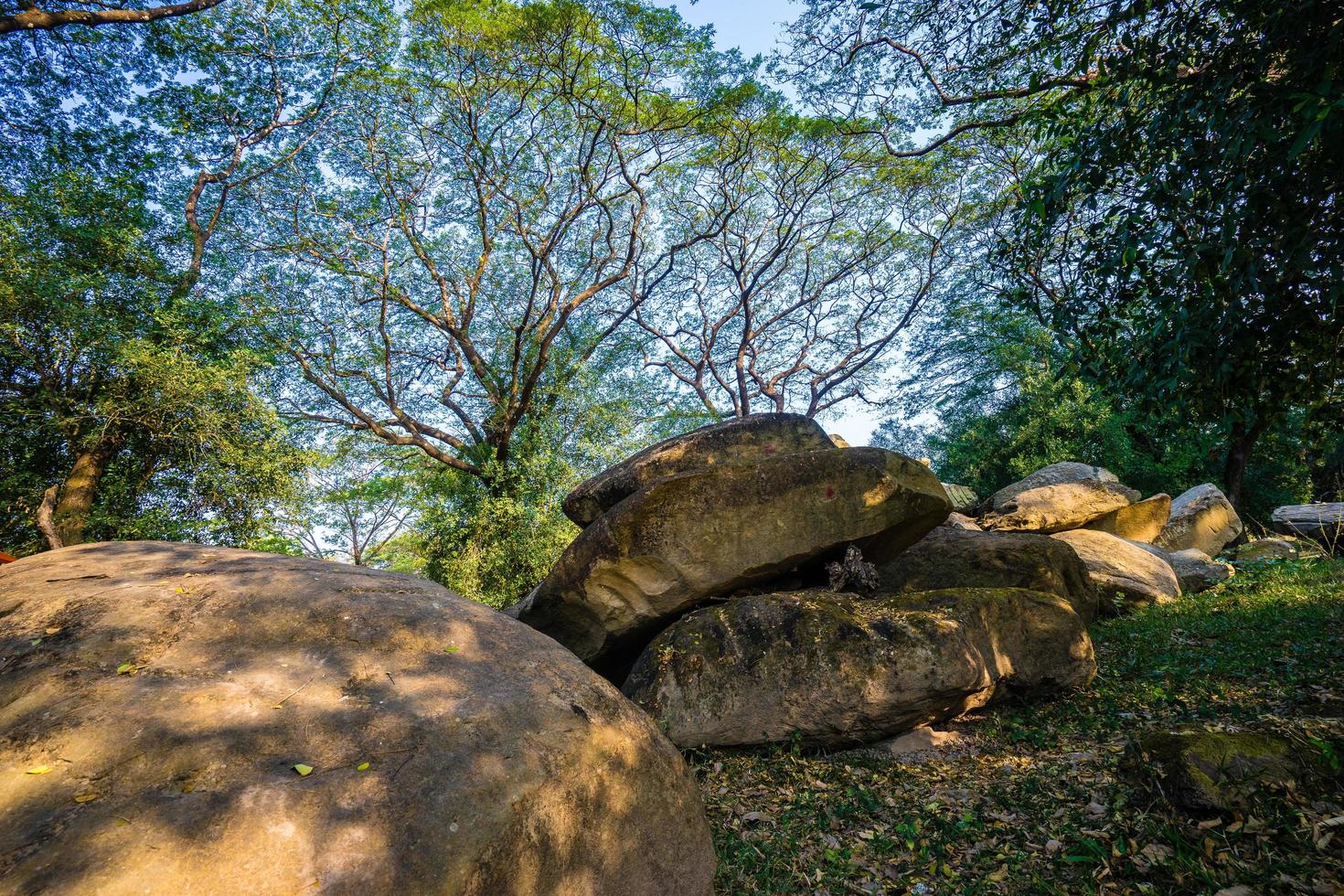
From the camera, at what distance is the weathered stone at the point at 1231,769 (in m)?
3.32

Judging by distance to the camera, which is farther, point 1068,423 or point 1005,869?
point 1068,423

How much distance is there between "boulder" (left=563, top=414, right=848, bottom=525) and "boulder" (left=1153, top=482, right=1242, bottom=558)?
10825 mm

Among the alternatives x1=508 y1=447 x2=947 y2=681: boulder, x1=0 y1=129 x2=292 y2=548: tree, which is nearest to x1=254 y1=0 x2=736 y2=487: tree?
x1=0 y1=129 x2=292 y2=548: tree

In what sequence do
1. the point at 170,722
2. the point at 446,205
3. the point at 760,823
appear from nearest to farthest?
1. the point at 170,722
2. the point at 760,823
3. the point at 446,205

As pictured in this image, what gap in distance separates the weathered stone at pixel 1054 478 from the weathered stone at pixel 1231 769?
10.3 meters

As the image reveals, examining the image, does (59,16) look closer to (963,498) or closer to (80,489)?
(80,489)

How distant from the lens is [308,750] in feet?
9.29

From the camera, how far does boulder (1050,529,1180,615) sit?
9805mm

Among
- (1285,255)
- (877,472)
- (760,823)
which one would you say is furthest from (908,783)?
(1285,255)

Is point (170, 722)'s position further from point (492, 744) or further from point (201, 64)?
point (201, 64)

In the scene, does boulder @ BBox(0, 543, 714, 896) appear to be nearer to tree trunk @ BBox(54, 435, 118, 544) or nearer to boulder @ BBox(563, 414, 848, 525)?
boulder @ BBox(563, 414, 848, 525)

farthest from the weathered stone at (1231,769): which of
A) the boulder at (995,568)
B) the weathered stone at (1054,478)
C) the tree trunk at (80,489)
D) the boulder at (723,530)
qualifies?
the tree trunk at (80,489)

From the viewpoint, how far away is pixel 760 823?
461cm

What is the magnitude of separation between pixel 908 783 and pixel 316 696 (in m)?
4.43
